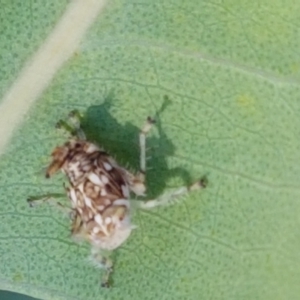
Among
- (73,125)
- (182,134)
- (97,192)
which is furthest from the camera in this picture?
(97,192)

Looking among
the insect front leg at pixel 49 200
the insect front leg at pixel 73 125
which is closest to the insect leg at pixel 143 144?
the insect front leg at pixel 73 125

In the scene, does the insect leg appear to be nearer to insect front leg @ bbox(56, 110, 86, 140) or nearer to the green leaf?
the green leaf

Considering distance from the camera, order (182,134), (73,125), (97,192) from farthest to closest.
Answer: (97,192) < (73,125) < (182,134)

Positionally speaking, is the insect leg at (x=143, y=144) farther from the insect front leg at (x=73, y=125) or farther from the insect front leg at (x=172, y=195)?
the insect front leg at (x=73, y=125)

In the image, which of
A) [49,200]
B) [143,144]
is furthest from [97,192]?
[143,144]

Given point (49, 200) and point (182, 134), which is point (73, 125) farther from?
point (182, 134)

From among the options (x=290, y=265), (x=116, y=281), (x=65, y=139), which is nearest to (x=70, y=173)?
(x=65, y=139)
